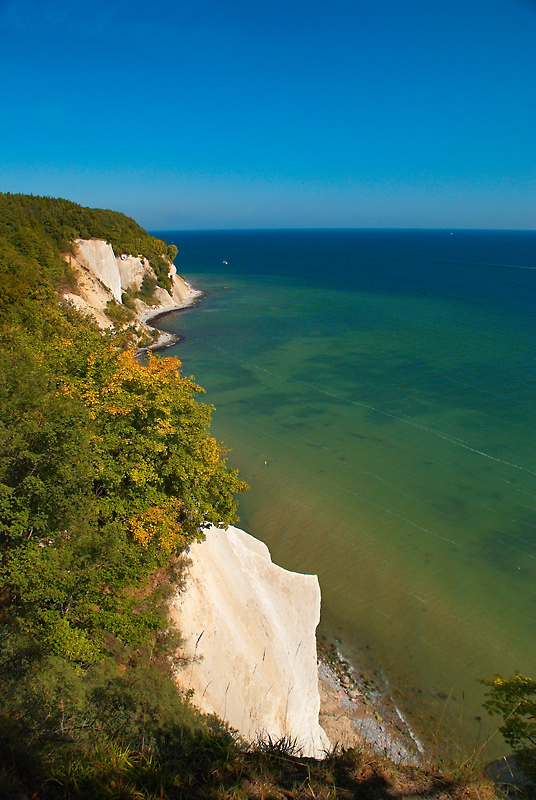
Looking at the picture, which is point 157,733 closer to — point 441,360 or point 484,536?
point 484,536

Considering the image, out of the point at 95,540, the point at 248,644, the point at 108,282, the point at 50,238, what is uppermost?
the point at 50,238

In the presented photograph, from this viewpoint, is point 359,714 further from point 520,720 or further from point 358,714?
point 520,720

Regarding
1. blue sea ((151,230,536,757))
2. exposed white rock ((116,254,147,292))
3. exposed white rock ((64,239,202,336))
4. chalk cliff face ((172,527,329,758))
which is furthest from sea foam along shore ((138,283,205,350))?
chalk cliff face ((172,527,329,758))

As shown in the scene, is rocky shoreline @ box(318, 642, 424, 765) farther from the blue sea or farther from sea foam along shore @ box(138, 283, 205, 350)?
sea foam along shore @ box(138, 283, 205, 350)

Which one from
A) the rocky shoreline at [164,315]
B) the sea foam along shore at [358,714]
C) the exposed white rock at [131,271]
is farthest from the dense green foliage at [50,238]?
the sea foam along shore at [358,714]

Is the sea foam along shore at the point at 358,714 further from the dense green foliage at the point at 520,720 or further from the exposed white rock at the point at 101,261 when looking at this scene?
the exposed white rock at the point at 101,261

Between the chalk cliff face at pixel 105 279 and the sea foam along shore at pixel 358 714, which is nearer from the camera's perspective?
the sea foam along shore at pixel 358 714

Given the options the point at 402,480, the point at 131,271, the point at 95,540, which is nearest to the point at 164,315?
the point at 131,271
